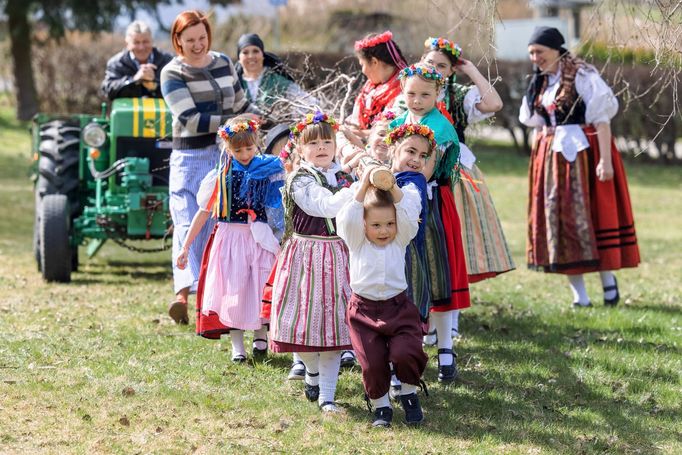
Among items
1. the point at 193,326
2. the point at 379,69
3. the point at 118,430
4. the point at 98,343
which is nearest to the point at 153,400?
the point at 118,430

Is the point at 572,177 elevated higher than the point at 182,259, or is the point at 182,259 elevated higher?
the point at 572,177

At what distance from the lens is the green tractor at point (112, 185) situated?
859 centimetres

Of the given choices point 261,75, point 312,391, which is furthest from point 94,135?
point 312,391

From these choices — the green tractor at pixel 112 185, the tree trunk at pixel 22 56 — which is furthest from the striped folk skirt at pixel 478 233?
the tree trunk at pixel 22 56

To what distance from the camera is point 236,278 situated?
6.01 metres

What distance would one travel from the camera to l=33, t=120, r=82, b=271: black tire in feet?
30.0

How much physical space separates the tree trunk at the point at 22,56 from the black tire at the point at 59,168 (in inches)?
467

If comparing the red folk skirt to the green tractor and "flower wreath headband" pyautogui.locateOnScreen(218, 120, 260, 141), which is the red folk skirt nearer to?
"flower wreath headband" pyautogui.locateOnScreen(218, 120, 260, 141)

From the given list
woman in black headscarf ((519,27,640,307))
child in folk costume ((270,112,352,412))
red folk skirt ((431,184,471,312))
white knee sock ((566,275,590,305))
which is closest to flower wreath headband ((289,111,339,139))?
child in folk costume ((270,112,352,412))

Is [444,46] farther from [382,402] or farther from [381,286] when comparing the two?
[382,402]

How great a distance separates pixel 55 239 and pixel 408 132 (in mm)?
4299

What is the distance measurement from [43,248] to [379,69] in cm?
361

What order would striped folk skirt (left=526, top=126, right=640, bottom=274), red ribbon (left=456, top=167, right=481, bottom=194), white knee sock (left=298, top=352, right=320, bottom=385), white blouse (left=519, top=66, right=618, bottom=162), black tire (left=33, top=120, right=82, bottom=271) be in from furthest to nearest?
black tire (left=33, top=120, right=82, bottom=271) → striped folk skirt (left=526, top=126, right=640, bottom=274) → white blouse (left=519, top=66, right=618, bottom=162) → red ribbon (left=456, top=167, right=481, bottom=194) → white knee sock (left=298, top=352, right=320, bottom=385)

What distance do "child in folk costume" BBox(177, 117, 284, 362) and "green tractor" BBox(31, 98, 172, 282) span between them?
2394 millimetres
